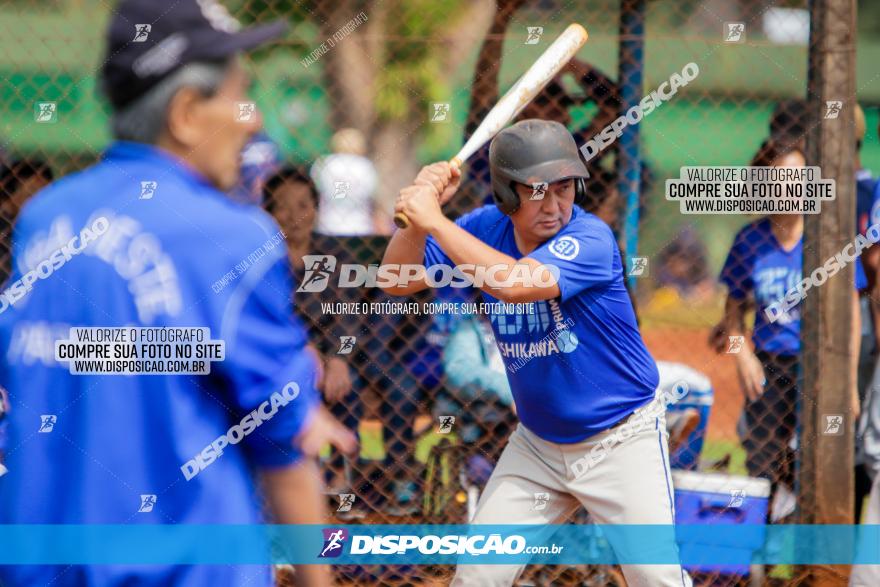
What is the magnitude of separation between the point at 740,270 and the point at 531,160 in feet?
5.54

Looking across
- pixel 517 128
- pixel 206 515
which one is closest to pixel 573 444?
pixel 517 128

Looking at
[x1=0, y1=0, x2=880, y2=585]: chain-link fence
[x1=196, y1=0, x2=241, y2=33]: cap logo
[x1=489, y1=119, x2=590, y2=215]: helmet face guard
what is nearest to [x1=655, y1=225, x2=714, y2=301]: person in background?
→ [x1=0, y1=0, x2=880, y2=585]: chain-link fence

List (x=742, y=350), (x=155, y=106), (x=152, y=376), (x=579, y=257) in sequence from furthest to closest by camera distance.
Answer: (x=742, y=350) < (x=579, y=257) < (x=155, y=106) < (x=152, y=376)

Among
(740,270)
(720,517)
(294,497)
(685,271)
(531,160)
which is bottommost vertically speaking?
(720,517)

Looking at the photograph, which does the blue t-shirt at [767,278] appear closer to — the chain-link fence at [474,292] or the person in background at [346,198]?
the chain-link fence at [474,292]

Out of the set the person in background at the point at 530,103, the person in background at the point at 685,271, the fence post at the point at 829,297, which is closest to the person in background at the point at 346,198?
the person in background at the point at 530,103

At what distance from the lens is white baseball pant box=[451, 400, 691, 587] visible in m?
3.48

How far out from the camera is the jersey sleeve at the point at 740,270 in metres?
4.90

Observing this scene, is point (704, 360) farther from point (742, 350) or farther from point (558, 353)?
point (558, 353)

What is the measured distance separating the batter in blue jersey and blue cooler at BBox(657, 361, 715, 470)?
1.04 metres

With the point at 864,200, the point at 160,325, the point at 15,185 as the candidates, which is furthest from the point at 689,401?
Answer: the point at 160,325

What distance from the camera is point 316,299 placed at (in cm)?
473

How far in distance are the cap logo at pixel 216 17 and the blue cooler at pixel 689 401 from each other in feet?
9.85

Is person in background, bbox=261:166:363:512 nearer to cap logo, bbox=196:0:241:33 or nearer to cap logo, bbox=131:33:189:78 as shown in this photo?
cap logo, bbox=196:0:241:33
